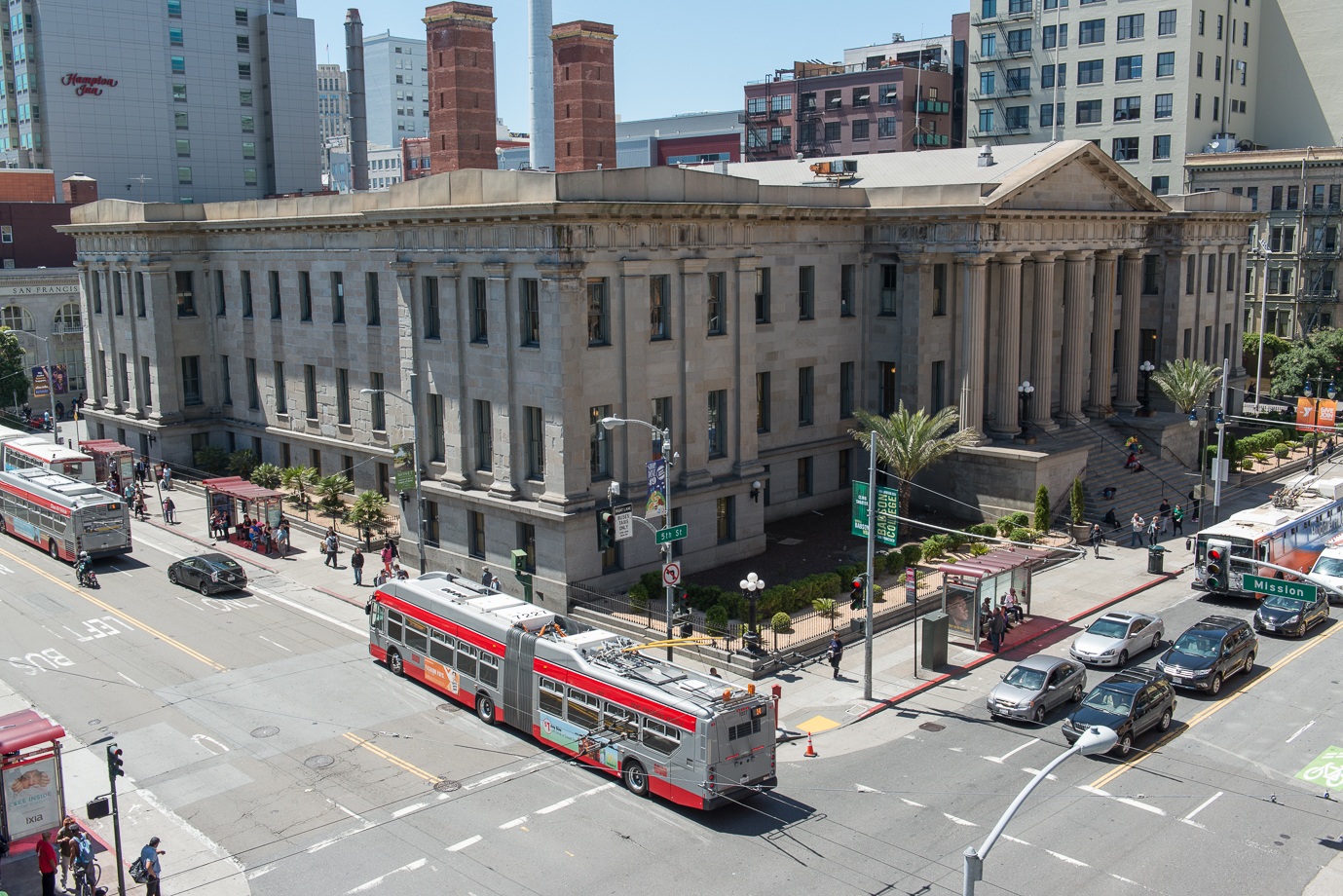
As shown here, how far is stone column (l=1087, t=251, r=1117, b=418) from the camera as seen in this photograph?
6133cm

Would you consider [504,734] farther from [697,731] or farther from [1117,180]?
[1117,180]

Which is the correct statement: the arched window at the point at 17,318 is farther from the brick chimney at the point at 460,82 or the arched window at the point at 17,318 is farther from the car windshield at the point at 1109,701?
the car windshield at the point at 1109,701

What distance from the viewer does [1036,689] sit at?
106ft

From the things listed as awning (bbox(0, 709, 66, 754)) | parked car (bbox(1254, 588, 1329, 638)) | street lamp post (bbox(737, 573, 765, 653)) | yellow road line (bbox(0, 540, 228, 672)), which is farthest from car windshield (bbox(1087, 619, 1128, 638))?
awning (bbox(0, 709, 66, 754))

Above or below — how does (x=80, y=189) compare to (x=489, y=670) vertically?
above

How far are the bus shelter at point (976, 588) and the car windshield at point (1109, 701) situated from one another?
7484 millimetres

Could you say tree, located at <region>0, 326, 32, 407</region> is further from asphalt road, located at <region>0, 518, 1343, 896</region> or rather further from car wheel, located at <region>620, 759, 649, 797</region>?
car wheel, located at <region>620, 759, 649, 797</region>

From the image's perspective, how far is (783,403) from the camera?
5281cm

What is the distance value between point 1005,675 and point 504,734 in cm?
1487

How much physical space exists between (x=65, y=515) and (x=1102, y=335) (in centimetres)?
5246

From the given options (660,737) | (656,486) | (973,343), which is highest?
(973,343)

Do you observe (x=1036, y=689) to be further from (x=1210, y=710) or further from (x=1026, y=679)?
(x=1210, y=710)

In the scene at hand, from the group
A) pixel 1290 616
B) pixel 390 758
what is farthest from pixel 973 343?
pixel 390 758

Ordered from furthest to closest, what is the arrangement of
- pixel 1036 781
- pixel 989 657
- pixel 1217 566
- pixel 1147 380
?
pixel 1147 380 < pixel 1217 566 < pixel 989 657 < pixel 1036 781
